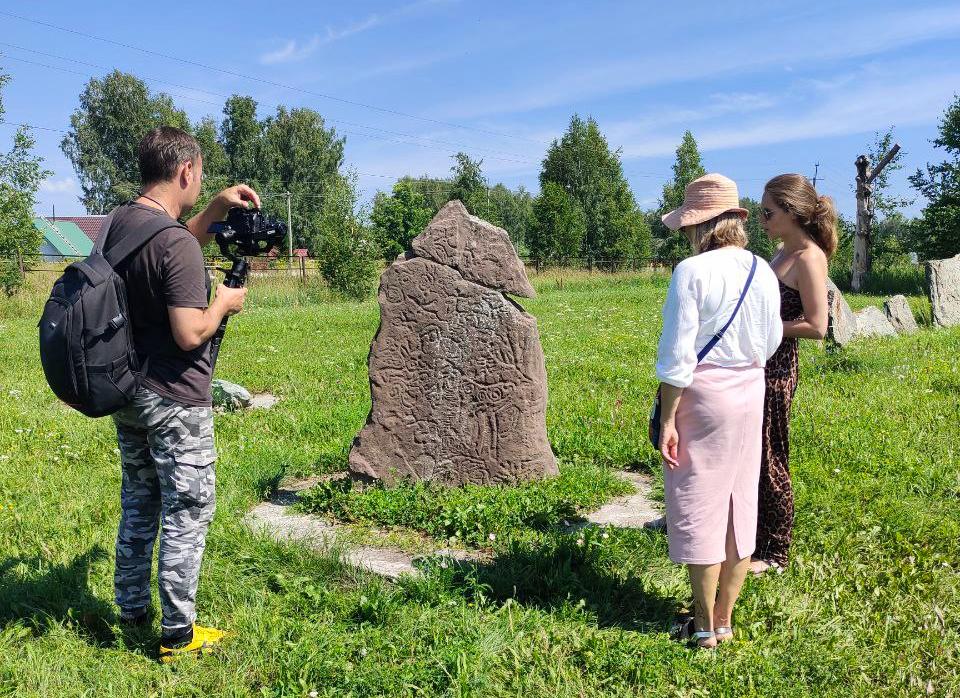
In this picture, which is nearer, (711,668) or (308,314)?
(711,668)

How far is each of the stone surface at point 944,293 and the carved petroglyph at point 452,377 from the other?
34.8 ft

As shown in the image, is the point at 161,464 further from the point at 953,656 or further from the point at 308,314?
the point at 308,314

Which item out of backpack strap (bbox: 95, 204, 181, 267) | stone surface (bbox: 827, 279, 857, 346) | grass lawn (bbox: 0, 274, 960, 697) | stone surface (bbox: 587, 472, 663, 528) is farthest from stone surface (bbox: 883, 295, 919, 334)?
backpack strap (bbox: 95, 204, 181, 267)

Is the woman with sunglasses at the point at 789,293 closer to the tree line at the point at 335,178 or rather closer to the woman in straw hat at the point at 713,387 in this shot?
the woman in straw hat at the point at 713,387

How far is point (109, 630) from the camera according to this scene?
11.9 feet

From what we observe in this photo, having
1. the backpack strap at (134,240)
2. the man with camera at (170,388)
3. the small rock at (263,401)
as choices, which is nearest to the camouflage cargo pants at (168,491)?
the man with camera at (170,388)

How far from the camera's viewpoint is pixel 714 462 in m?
3.12

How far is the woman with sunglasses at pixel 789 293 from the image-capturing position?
372 cm

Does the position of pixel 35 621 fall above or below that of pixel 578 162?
below

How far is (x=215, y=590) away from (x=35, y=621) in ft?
2.74

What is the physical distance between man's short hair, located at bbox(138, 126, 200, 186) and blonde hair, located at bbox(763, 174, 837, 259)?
2777mm

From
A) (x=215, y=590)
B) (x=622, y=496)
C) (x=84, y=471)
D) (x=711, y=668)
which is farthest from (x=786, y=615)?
(x=84, y=471)

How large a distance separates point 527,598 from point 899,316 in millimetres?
11023

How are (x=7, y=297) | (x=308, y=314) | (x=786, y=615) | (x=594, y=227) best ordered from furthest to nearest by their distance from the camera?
1. (x=594, y=227)
2. (x=7, y=297)
3. (x=308, y=314)
4. (x=786, y=615)
